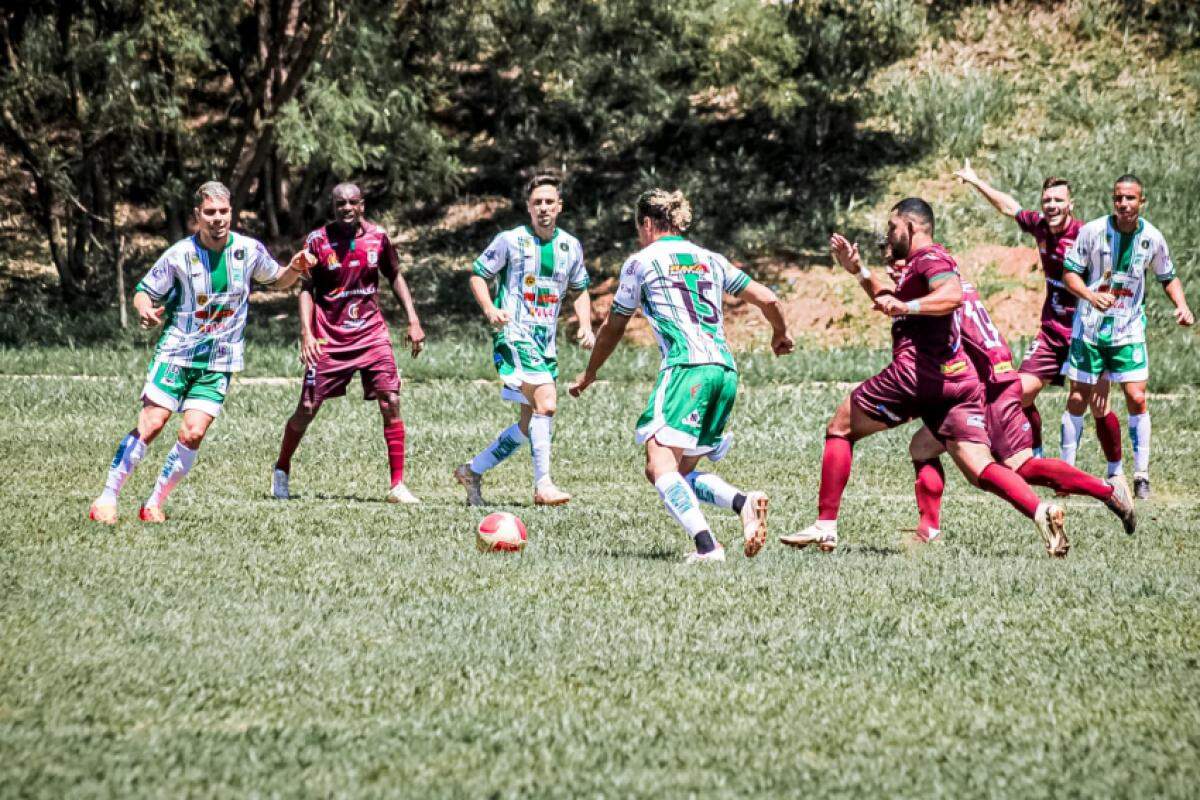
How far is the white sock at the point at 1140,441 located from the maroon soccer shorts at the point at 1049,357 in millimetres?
675

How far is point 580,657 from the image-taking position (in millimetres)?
5941

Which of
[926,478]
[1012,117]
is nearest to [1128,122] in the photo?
[1012,117]

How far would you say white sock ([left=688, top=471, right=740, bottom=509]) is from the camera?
8.17m

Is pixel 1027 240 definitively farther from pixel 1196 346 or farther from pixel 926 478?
pixel 926 478

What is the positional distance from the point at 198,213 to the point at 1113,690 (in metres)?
6.13

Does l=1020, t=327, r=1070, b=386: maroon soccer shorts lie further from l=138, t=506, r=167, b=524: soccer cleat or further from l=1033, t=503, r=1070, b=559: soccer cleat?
l=138, t=506, r=167, b=524: soccer cleat

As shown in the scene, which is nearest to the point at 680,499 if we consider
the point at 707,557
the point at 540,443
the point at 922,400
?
the point at 707,557

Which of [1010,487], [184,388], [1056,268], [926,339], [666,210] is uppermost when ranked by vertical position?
[666,210]

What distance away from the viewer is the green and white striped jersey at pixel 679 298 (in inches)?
316

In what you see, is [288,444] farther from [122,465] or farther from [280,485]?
[122,465]

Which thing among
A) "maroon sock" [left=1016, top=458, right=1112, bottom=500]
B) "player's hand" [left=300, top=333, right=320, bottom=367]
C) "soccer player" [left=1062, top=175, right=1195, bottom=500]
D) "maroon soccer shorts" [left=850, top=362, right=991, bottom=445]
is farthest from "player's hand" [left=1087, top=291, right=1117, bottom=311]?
"player's hand" [left=300, top=333, right=320, bottom=367]

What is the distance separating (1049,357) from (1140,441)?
3.12 feet

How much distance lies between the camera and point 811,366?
1919cm

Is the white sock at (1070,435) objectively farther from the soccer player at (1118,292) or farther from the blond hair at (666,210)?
the blond hair at (666,210)
